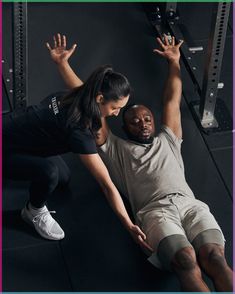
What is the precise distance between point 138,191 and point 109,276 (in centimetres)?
51

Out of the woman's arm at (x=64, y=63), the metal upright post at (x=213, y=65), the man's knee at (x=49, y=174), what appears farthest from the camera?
the metal upright post at (x=213, y=65)

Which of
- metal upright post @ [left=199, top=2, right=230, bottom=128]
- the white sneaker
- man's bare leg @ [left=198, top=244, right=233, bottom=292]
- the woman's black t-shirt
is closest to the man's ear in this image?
the woman's black t-shirt

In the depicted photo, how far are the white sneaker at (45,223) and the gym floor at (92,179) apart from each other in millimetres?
44

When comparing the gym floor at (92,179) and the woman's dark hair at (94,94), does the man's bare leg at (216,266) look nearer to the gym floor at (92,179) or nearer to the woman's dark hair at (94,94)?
the gym floor at (92,179)

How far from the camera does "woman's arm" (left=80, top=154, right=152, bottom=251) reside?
4.74m

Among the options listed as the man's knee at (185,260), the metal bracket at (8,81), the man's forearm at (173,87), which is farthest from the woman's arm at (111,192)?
the metal bracket at (8,81)

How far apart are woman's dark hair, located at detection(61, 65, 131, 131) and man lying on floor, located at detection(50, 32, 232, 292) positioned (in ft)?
1.51

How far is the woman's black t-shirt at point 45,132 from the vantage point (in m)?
4.70

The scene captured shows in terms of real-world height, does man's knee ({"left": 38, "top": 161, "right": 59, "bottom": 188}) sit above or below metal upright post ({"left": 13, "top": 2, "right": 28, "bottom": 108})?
below

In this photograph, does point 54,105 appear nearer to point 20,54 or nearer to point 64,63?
point 64,63

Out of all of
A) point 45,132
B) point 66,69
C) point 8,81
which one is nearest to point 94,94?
point 45,132

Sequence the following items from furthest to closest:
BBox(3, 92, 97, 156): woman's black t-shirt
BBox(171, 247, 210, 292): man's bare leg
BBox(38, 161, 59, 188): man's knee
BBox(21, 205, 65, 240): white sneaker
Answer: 1. BBox(21, 205, 65, 240): white sneaker
2. BBox(38, 161, 59, 188): man's knee
3. BBox(3, 92, 97, 156): woman's black t-shirt
4. BBox(171, 247, 210, 292): man's bare leg

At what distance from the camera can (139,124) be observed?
16.9 ft

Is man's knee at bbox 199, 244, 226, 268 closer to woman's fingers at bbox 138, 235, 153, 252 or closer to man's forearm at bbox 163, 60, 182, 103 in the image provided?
woman's fingers at bbox 138, 235, 153, 252
